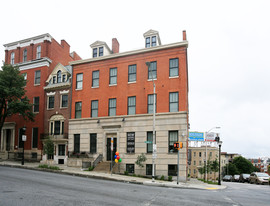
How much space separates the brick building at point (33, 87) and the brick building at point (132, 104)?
5.73 metres

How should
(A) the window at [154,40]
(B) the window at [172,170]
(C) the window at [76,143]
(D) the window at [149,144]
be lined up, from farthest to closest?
(C) the window at [76,143], (A) the window at [154,40], (D) the window at [149,144], (B) the window at [172,170]

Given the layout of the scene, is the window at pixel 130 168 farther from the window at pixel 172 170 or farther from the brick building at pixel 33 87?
the brick building at pixel 33 87

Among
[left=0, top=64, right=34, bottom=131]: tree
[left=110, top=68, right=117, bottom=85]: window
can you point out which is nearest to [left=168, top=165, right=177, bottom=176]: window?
[left=110, top=68, right=117, bottom=85]: window

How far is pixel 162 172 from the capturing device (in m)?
24.3

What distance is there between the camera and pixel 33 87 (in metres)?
35.2

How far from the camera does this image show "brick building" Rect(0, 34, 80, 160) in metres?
33.7

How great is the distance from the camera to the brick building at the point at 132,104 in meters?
24.9

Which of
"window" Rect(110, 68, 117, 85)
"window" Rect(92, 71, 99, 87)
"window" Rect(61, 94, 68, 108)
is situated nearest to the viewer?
"window" Rect(110, 68, 117, 85)

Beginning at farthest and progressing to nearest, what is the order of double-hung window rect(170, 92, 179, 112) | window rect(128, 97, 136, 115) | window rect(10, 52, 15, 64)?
window rect(10, 52, 15, 64) < window rect(128, 97, 136, 115) < double-hung window rect(170, 92, 179, 112)

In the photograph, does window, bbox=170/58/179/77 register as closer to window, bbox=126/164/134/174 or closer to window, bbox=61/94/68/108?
window, bbox=126/164/134/174

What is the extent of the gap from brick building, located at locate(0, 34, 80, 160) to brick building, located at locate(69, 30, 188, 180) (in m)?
5.73

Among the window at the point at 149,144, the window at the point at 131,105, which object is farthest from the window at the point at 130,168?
the window at the point at 131,105

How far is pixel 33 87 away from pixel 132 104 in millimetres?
16213

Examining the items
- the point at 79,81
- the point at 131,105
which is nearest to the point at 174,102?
the point at 131,105
